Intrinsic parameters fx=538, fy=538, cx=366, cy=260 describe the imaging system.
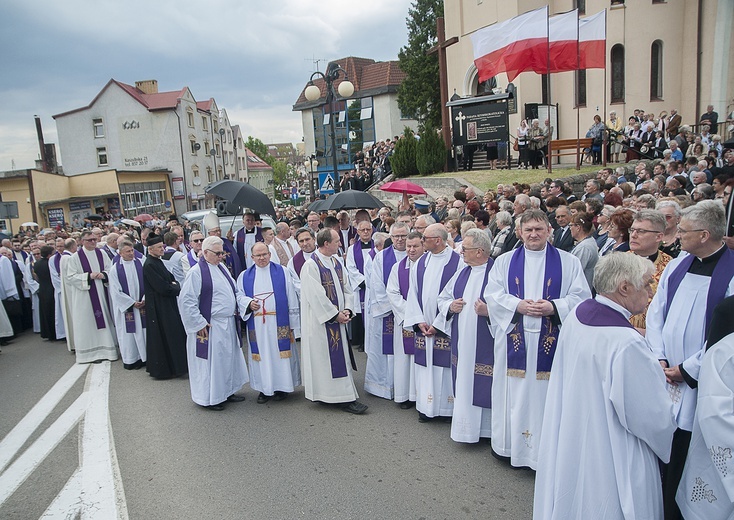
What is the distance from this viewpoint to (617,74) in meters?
22.9

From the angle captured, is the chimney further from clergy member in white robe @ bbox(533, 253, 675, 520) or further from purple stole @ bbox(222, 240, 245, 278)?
clergy member in white robe @ bbox(533, 253, 675, 520)

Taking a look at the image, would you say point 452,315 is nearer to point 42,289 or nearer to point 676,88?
point 42,289

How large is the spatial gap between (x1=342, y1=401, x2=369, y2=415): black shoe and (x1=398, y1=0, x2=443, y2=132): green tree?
105ft

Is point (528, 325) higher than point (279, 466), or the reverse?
point (528, 325)

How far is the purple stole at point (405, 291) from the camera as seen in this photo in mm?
5910

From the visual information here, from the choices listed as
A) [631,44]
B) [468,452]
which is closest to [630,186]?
[468,452]

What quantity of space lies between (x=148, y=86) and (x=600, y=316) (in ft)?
168

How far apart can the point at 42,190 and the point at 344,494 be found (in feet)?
105

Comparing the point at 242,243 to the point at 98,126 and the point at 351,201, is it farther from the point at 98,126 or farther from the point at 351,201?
the point at 98,126

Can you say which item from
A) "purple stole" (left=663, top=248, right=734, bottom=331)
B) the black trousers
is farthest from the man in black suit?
the black trousers

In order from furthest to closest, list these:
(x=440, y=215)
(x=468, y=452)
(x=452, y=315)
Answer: (x=440, y=215) → (x=452, y=315) → (x=468, y=452)

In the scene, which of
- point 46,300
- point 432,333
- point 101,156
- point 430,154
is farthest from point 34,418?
point 101,156

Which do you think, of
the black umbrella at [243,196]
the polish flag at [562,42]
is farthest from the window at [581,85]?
the black umbrella at [243,196]

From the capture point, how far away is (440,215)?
34.8 ft
